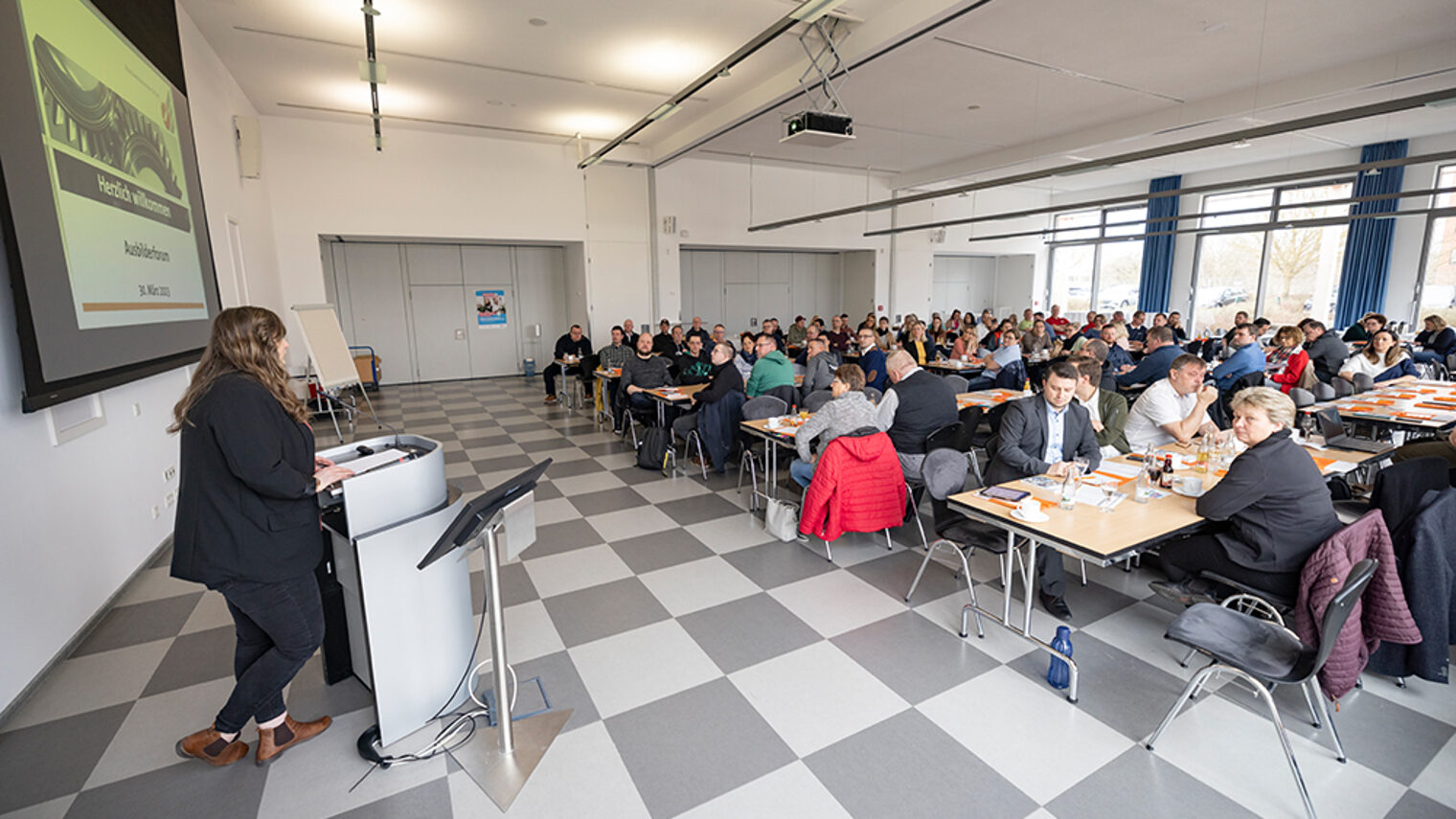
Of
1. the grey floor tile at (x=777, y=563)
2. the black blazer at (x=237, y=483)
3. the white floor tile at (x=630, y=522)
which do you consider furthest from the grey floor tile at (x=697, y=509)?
the black blazer at (x=237, y=483)

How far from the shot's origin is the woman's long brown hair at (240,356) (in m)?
1.99

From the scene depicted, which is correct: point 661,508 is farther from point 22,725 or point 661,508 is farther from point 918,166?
point 918,166

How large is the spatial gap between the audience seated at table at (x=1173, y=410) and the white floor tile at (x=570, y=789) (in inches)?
147

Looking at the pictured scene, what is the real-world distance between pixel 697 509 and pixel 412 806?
3165 millimetres

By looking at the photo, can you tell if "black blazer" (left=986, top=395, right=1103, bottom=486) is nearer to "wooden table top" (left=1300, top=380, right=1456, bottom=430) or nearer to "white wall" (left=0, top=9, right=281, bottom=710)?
"wooden table top" (left=1300, top=380, right=1456, bottom=430)

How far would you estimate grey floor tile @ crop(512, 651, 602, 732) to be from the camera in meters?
2.60

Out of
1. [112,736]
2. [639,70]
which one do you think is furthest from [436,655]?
[639,70]

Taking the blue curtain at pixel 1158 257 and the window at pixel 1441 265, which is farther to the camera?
the blue curtain at pixel 1158 257

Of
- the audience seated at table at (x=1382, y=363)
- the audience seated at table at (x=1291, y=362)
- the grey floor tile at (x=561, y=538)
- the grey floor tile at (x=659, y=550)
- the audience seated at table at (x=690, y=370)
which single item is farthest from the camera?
the audience seated at table at (x=690, y=370)

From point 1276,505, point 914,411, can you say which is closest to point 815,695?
point 1276,505

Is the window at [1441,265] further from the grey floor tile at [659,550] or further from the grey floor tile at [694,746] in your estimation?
the grey floor tile at [694,746]

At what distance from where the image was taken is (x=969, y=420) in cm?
452

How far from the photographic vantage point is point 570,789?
221cm

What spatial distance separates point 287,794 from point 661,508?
10.4 feet
